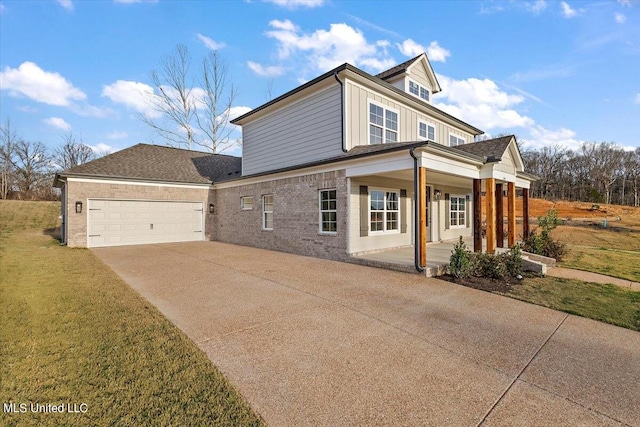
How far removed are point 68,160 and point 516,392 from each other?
5032cm

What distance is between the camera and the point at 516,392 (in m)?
2.62

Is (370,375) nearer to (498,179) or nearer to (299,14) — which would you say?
(498,179)

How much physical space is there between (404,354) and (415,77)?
13130 mm

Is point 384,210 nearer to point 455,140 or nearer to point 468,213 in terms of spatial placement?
point 468,213

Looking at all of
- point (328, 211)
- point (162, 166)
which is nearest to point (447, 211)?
point (328, 211)

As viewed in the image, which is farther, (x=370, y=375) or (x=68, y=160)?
(x=68, y=160)

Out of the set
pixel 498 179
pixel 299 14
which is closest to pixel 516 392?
pixel 498 179

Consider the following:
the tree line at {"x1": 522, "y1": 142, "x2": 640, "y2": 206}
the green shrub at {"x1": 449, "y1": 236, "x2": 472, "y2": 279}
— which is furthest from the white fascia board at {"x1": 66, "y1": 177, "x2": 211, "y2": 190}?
the tree line at {"x1": 522, "y1": 142, "x2": 640, "y2": 206}

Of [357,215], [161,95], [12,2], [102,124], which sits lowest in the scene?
[357,215]

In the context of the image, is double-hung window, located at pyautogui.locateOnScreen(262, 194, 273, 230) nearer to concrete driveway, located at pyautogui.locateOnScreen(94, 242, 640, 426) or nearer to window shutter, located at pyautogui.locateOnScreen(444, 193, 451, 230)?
concrete driveway, located at pyautogui.locateOnScreen(94, 242, 640, 426)

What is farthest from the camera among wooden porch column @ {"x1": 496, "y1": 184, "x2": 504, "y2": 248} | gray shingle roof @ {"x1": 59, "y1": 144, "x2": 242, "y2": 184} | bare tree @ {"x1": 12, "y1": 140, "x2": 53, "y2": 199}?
bare tree @ {"x1": 12, "y1": 140, "x2": 53, "y2": 199}

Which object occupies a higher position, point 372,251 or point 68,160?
point 68,160

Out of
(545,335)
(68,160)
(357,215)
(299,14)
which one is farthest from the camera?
(68,160)

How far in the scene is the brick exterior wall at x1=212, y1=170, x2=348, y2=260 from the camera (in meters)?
9.37
